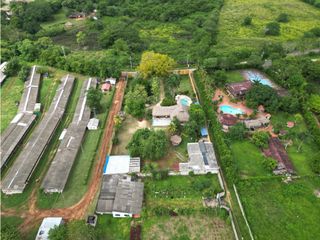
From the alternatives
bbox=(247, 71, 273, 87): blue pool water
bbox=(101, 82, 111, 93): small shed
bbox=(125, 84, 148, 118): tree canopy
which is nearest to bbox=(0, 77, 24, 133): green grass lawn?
bbox=(101, 82, 111, 93): small shed

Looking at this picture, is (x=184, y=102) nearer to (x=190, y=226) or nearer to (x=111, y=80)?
(x=111, y=80)

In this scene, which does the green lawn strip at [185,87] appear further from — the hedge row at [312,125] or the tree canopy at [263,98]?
the hedge row at [312,125]

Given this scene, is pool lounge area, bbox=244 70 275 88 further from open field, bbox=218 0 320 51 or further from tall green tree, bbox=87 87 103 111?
tall green tree, bbox=87 87 103 111

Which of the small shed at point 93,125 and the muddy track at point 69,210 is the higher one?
the small shed at point 93,125

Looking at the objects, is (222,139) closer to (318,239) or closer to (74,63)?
(318,239)

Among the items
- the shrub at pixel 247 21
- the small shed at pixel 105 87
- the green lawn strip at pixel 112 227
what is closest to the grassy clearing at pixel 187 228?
the green lawn strip at pixel 112 227

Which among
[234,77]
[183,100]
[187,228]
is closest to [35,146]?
[187,228]
